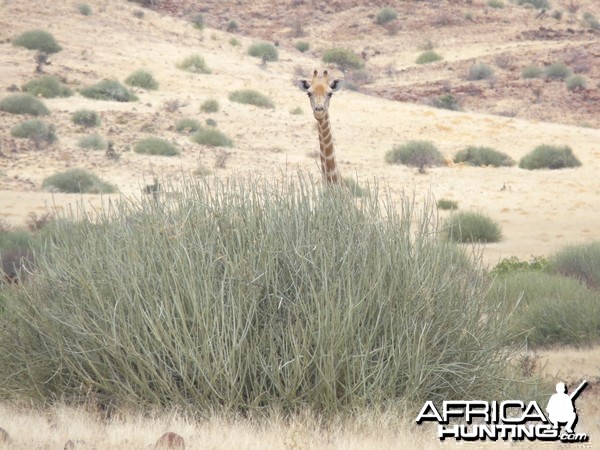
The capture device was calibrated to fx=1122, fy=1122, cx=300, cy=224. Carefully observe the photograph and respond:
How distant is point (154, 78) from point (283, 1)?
92.4 ft

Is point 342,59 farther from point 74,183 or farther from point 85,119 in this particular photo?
point 74,183

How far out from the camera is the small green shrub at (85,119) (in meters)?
30.2

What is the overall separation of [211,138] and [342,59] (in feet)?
74.4

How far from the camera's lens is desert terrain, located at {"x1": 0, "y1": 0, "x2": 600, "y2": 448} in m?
23.9

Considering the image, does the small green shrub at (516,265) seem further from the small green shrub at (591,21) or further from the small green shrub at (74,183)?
the small green shrub at (591,21)

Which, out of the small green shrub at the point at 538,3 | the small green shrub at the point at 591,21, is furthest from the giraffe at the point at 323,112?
the small green shrub at the point at 538,3

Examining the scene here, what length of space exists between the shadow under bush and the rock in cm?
106

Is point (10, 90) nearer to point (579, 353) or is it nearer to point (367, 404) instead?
point (579, 353)

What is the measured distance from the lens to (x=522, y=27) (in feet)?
192

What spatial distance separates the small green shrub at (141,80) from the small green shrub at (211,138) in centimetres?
594

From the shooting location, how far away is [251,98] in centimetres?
3559

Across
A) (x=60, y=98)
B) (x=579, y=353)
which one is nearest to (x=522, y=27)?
(x=60, y=98)

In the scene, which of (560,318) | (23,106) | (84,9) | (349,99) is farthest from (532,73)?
(560,318)

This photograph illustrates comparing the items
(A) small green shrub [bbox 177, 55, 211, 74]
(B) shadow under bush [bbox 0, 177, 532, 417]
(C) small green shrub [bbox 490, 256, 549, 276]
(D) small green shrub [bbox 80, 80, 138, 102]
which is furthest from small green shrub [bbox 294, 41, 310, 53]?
(B) shadow under bush [bbox 0, 177, 532, 417]
